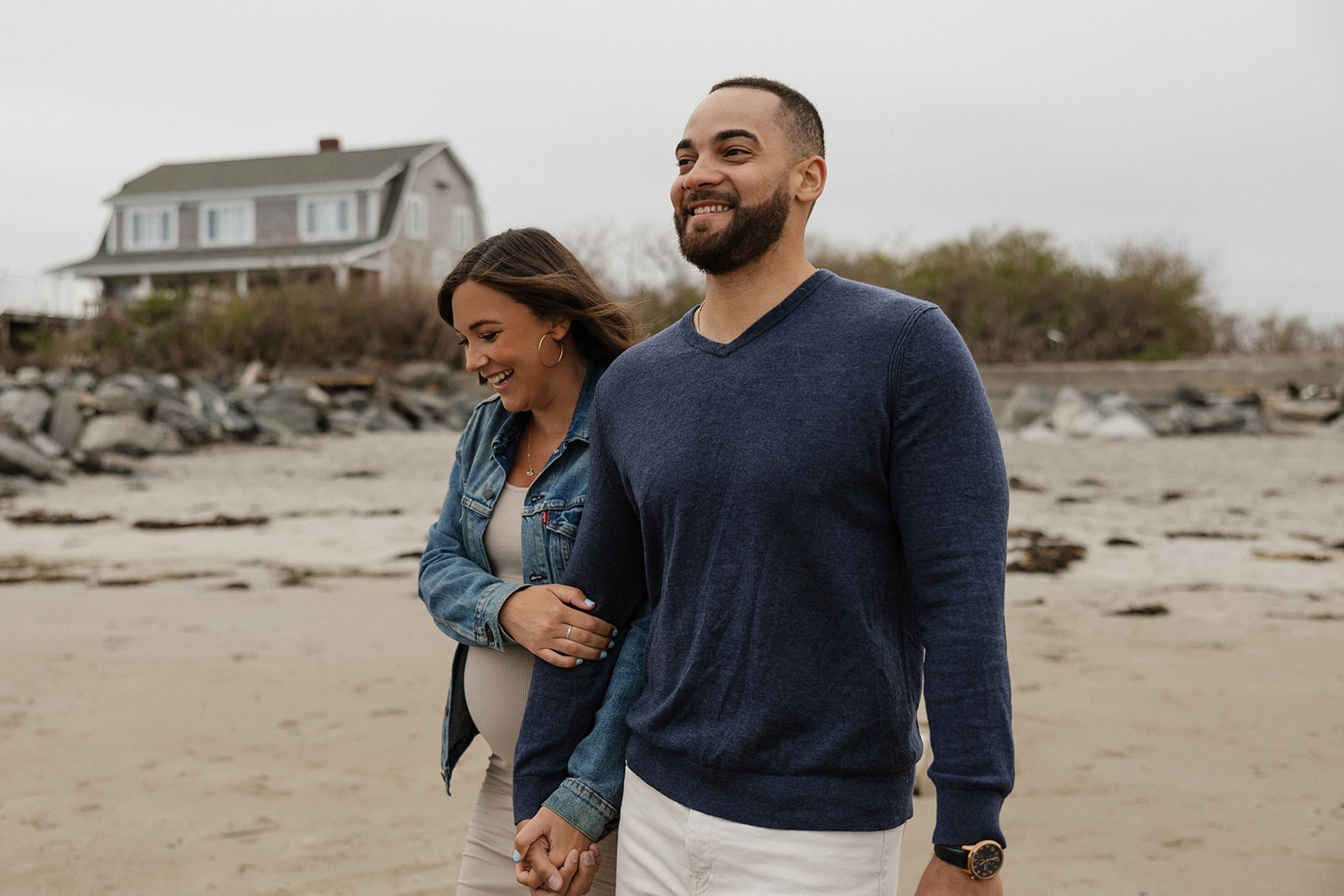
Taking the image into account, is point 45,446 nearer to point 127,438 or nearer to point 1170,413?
point 127,438

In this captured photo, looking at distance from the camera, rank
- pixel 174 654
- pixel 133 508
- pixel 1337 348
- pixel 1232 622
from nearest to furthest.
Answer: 1. pixel 174 654
2. pixel 1232 622
3. pixel 133 508
4. pixel 1337 348

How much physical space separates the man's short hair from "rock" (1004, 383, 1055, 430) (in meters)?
16.1

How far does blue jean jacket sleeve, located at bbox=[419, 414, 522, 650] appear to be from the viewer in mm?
2455

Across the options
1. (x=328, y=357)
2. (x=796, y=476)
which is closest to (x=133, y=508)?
(x=328, y=357)

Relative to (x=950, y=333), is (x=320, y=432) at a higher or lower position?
lower

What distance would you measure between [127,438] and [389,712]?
10882 mm

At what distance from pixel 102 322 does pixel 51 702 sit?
16.7 metres

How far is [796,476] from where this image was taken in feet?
6.00

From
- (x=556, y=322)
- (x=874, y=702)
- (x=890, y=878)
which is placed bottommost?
(x=890, y=878)

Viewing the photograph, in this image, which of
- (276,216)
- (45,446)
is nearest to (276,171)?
(276,216)

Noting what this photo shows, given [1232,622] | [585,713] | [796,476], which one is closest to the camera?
[796,476]

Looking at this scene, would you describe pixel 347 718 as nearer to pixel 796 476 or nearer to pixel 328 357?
pixel 796 476

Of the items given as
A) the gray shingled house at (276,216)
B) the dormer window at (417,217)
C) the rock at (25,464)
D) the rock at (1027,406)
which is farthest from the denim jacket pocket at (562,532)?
the dormer window at (417,217)

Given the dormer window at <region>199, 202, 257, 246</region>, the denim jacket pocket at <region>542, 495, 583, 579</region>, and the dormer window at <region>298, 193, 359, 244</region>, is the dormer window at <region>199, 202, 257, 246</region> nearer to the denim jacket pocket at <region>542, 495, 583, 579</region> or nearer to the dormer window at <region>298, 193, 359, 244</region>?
the dormer window at <region>298, 193, 359, 244</region>
